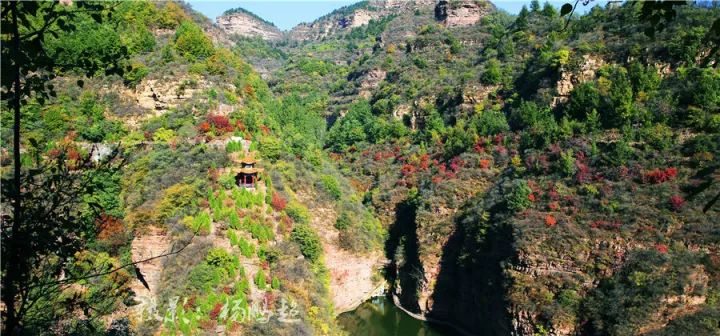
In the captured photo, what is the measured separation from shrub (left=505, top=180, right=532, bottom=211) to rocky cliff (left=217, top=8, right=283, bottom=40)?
352 feet

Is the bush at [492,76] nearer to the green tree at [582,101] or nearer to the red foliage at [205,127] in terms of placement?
the green tree at [582,101]

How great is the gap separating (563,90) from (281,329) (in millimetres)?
27065

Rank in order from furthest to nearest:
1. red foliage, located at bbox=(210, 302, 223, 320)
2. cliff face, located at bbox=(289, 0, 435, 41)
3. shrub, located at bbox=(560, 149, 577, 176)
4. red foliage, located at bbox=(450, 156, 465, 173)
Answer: cliff face, located at bbox=(289, 0, 435, 41) → red foliage, located at bbox=(450, 156, 465, 173) → shrub, located at bbox=(560, 149, 577, 176) → red foliage, located at bbox=(210, 302, 223, 320)

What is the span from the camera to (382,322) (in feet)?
102

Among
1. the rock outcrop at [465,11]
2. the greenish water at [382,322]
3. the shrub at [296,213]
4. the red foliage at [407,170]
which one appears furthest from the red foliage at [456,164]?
the rock outcrop at [465,11]

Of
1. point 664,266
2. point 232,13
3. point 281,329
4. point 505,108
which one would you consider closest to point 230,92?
point 281,329

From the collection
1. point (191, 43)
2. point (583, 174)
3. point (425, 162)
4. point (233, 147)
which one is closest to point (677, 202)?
point (583, 174)

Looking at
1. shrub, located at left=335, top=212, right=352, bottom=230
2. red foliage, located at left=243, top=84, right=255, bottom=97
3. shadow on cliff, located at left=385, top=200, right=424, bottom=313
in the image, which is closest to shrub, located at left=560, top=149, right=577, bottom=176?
shadow on cliff, located at left=385, top=200, right=424, bottom=313

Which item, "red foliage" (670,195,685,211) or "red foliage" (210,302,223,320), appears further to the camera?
"red foliage" (670,195,685,211)

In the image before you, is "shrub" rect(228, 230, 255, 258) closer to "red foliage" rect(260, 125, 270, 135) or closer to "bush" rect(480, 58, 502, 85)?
"red foliage" rect(260, 125, 270, 135)

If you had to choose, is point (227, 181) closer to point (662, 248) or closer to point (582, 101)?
point (662, 248)

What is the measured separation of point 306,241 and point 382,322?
28.9ft

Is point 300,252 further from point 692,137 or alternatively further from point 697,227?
point 692,137

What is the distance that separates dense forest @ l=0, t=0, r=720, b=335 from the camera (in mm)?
20141
